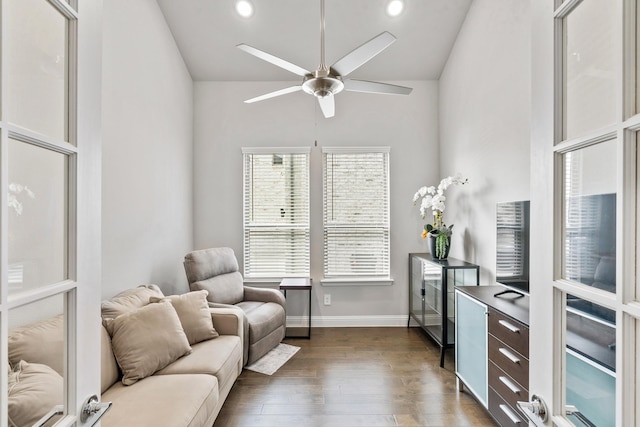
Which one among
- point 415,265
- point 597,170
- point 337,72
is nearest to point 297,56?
point 337,72

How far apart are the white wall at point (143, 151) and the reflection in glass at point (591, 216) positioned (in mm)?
2714

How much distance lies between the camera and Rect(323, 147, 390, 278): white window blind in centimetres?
426

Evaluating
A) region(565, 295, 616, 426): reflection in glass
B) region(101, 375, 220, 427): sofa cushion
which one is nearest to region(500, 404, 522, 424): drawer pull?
region(565, 295, 616, 426): reflection in glass

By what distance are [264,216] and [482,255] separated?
100.0 inches

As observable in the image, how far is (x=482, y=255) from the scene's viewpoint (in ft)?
10.4

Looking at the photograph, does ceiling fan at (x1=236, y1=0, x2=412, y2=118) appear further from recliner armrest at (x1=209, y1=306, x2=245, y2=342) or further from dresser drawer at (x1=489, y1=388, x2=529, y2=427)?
dresser drawer at (x1=489, y1=388, x2=529, y2=427)

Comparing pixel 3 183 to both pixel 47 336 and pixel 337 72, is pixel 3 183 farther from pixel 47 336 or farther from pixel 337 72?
pixel 337 72

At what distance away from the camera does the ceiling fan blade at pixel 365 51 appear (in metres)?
1.96

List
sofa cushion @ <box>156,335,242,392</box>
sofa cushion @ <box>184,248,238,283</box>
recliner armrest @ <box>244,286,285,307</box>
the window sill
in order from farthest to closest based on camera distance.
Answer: the window sill → recliner armrest @ <box>244,286,285,307</box> → sofa cushion @ <box>184,248,238,283</box> → sofa cushion @ <box>156,335,242,392</box>

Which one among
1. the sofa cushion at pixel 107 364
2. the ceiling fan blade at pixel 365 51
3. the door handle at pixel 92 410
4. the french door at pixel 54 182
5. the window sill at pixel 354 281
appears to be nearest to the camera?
the french door at pixel 54 182

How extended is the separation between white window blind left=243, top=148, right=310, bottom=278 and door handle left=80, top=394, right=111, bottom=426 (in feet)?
11.2

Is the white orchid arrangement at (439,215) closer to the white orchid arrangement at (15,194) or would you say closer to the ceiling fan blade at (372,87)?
the ceiling fan blade at (372,87)

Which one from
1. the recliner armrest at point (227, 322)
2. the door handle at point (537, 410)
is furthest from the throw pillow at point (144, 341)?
the door handle at point (537, 410)

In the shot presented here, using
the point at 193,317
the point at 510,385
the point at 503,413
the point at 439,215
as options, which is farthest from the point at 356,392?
A: the point at 439,215
